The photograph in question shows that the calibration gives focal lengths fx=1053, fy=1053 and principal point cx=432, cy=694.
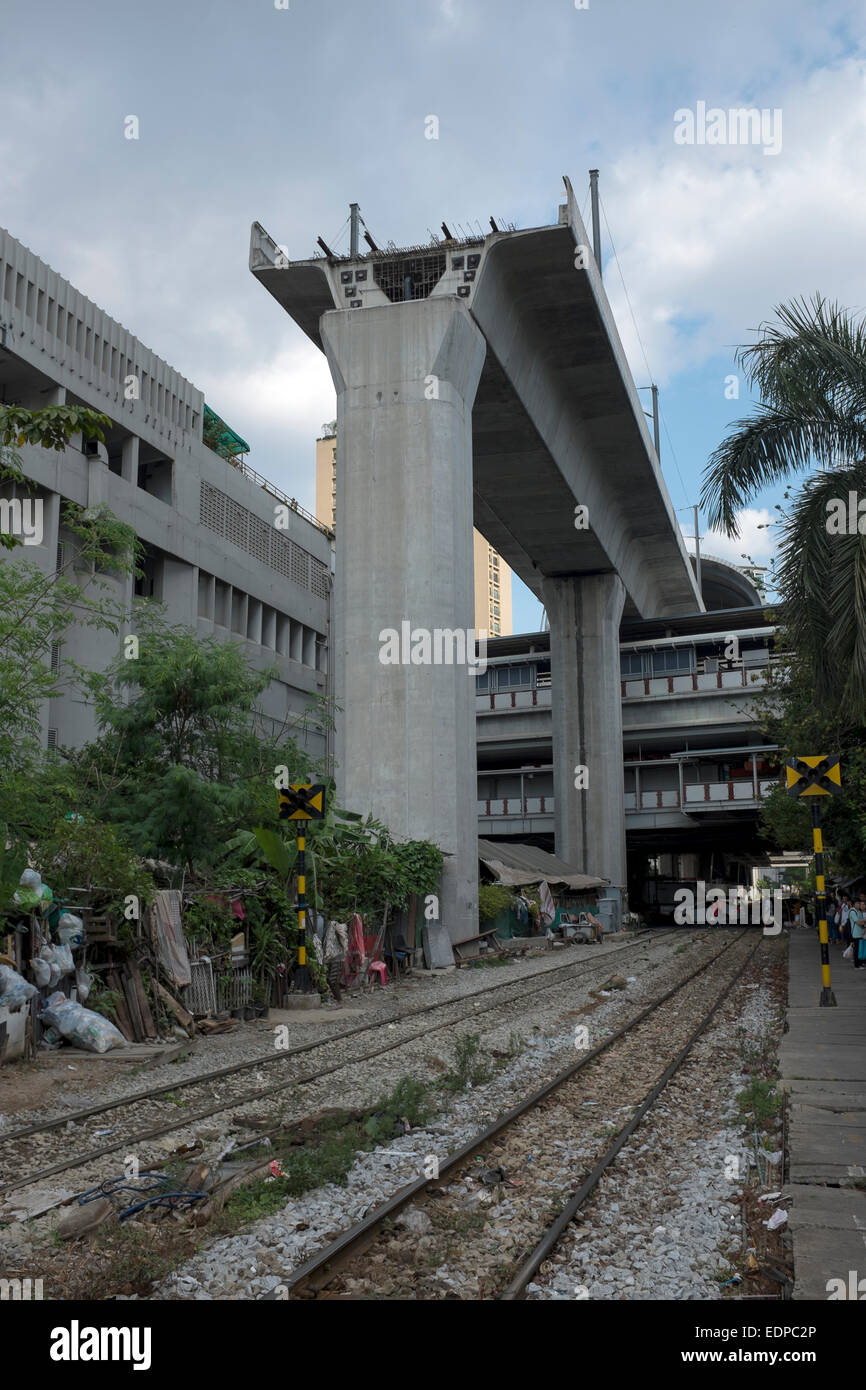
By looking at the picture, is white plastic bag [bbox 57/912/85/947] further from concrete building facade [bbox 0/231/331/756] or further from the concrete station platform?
concrete building facade [bbox 0/231/331/756]

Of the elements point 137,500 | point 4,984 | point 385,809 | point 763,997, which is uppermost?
point 137,500

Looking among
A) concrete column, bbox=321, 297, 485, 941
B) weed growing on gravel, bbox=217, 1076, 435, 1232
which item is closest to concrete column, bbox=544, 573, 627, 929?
concrete column, bbox=321, 297, 485, 941

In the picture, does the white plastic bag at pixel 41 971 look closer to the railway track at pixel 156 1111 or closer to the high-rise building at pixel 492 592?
the railway track at pixel 156 1111

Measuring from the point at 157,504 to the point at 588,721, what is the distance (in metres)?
25.8

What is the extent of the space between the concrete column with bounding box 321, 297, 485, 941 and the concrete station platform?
50.4 feet

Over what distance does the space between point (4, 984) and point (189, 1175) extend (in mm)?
5745

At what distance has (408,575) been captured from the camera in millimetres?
31609

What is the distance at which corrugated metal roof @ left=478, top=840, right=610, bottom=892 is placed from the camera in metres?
37.2

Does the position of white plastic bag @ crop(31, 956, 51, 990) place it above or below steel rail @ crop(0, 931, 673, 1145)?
above

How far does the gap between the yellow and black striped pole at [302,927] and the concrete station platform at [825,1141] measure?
26.4 ft
